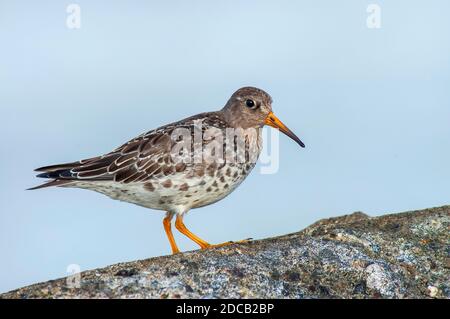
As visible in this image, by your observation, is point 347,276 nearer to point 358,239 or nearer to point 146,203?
point 358,239

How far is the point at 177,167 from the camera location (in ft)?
48.0

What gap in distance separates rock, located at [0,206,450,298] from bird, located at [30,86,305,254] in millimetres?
1992

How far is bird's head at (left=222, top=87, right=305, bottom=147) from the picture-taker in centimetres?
1612

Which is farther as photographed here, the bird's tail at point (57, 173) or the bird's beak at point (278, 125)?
the bird's beak at point (278, 125)

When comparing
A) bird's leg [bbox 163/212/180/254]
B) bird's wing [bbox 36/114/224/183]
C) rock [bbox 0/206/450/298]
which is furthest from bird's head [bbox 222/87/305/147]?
rock [bbox 0/206/450/298]

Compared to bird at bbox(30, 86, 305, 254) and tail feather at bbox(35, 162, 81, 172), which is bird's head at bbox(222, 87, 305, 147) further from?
tail feather at bbox(35, 162, 81, 172)

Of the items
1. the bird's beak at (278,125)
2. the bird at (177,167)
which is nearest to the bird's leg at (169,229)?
the bird at (177,167)

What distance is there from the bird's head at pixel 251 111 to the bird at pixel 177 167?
3 cm

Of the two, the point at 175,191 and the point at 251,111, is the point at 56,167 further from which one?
the point at 251,111

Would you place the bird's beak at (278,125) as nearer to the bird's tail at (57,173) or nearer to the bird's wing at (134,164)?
the bird's wing at (134,164)

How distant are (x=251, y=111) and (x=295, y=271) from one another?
536cm

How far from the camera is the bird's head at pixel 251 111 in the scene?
635 inches
